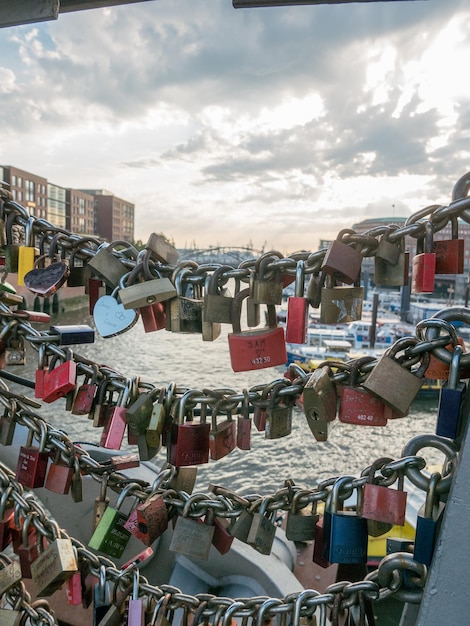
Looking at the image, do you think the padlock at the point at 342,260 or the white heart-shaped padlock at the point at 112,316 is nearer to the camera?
the padlock at the point at 342,260

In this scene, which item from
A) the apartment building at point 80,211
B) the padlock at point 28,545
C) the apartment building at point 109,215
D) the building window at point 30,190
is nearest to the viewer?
the padlock at point 28,545

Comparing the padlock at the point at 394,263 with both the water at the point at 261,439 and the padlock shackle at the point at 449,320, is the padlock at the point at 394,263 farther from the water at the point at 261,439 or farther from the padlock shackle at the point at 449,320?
the water at the point at 261,439

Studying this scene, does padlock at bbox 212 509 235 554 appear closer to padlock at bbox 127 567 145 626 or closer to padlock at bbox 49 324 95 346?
padlock at bbox 127 567 145 626

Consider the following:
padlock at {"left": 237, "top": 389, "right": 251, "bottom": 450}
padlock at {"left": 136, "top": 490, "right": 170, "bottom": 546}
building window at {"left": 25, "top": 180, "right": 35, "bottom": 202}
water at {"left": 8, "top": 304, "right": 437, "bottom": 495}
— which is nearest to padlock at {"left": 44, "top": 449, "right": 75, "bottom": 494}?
padlock at {"left": 136, "top": 490, "right": 170, "bottom": 546}

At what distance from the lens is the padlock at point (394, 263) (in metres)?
0.98

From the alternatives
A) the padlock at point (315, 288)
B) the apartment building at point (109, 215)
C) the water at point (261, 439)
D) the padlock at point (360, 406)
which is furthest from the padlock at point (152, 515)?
the apartment building at point (109, 215)

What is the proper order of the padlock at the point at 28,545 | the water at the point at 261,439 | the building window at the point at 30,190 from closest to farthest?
the padlock at the point at 28,545 → the water at the point at 261,439 → the building window at the point at 30,190

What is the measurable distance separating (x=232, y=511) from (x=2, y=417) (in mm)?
692

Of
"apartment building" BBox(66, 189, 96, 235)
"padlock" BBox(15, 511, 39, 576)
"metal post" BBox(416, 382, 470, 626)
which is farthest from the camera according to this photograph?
"apartment building" BBox(66, 189, 96, 235)

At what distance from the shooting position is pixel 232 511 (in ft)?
3.71

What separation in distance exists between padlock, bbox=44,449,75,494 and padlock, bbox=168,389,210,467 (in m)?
0.29

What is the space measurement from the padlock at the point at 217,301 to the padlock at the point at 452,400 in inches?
17.9

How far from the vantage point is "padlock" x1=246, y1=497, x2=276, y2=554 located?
1111 millimetres

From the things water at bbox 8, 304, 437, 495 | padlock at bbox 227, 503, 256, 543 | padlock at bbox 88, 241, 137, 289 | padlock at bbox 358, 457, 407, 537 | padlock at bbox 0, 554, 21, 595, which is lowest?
water at bbox 8, 304, 437, 495
